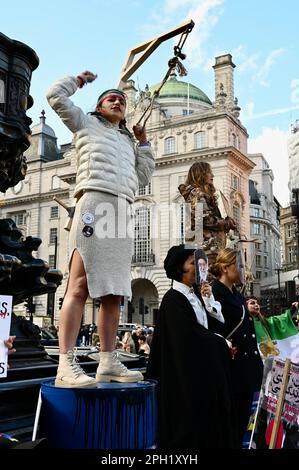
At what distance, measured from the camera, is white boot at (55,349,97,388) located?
280 cm

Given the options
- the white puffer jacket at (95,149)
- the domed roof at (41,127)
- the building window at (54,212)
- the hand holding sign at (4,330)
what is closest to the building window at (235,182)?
the building window at (54,212)

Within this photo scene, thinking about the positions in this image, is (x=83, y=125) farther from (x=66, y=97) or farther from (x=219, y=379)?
(x=219, y=379)

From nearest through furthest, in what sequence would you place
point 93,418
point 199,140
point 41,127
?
point 93,418 < point 199,140 < point 41,127

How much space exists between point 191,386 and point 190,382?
0.03 metres

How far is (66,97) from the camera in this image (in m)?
3.39

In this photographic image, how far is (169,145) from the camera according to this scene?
44812 mm

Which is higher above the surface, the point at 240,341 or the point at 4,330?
the point at 4,330

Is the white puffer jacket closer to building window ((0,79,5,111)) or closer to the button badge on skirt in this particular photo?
the button badge on skirt

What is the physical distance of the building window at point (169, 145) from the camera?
44625 millimetres

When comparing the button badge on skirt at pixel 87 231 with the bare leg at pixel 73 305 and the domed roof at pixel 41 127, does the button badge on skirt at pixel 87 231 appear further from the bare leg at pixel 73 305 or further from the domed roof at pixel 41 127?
the domed roof at pixel 41 127

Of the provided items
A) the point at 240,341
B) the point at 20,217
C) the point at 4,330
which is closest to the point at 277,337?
the point at 240,341

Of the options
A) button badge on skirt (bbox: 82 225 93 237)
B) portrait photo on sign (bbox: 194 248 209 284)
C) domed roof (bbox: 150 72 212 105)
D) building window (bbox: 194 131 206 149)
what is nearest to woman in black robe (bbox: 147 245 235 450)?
portrait photo on sign (bbox: 194 248 209 284)

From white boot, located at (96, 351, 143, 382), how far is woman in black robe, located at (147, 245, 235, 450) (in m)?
0.23

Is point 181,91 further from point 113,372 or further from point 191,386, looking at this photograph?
point 191,386
